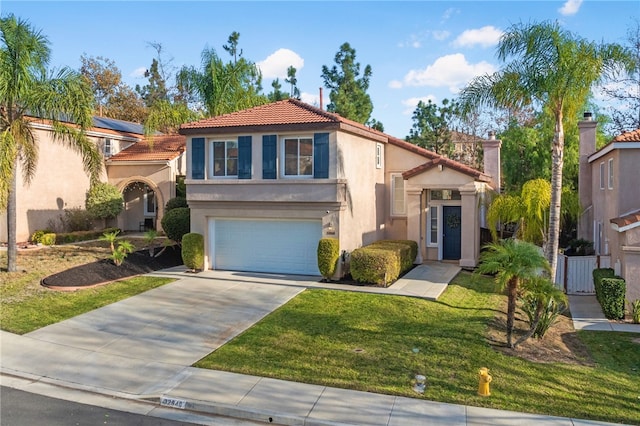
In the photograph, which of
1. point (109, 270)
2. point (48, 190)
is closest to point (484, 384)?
point (109, 270)

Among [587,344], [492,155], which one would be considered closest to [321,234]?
[587,344]

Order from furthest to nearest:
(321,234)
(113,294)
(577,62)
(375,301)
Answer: (321,234) → (113,294) → (375,301) → (577,62)

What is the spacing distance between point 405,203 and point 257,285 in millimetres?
7590

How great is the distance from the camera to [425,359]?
10.3 m

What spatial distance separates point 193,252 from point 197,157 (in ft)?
10.9

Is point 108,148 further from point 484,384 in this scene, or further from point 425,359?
point 484,384

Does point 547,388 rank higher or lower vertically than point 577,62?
lower

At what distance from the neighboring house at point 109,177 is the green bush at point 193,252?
825 cm

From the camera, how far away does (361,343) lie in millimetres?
11242

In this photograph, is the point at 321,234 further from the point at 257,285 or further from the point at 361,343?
the point at 361,343

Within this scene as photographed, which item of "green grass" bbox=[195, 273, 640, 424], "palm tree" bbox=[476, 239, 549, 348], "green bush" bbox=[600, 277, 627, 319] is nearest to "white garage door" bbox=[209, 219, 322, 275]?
"green grass" bbox=[195, 273, 640, 424]

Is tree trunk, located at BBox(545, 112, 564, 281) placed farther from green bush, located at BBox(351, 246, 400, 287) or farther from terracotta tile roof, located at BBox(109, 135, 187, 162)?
terracotta tile roof, located at BBox(109, 135, 187, 162)

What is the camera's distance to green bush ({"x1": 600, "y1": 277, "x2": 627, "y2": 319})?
1359cm

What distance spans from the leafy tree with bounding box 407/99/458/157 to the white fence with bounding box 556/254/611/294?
19860mm
